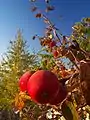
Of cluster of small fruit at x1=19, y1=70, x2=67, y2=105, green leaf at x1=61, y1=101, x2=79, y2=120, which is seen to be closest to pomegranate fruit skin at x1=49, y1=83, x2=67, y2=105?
cluster of small fruit at x1=19, y1=70, x2=67, y2=105

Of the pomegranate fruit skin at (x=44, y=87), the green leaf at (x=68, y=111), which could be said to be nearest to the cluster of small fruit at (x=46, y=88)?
the pomegranate fruit skin at (x=44, y=87)

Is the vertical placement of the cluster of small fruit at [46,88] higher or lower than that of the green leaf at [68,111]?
higher

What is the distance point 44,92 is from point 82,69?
5.1 inches

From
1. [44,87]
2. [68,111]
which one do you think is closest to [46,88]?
[44,87]

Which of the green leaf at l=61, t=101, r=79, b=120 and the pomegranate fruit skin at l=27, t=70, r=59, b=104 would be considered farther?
the green leaf at l=61, t=101, r=79, b=120

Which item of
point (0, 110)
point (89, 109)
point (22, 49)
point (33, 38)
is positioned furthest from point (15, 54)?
point (89, 109)

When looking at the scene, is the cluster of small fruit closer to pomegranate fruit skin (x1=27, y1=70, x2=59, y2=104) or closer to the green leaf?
pomegranate fruit skin (x1=27, y1=70, x2=59, y2=104)

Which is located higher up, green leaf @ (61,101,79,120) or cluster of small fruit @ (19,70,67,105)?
cluster of small fruit @ (19,70,67,105)

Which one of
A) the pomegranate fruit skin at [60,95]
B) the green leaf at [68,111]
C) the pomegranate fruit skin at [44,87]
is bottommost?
the green leaf at [68,111]

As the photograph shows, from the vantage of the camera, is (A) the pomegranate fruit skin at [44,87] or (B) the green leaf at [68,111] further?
(B) the green leaf at [68,111]

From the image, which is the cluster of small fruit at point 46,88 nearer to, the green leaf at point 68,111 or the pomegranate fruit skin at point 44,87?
the pomegranate fruit skin at point 44,87

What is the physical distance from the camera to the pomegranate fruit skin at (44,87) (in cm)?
94

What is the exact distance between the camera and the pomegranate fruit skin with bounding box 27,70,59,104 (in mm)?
936

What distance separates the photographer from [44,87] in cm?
94
